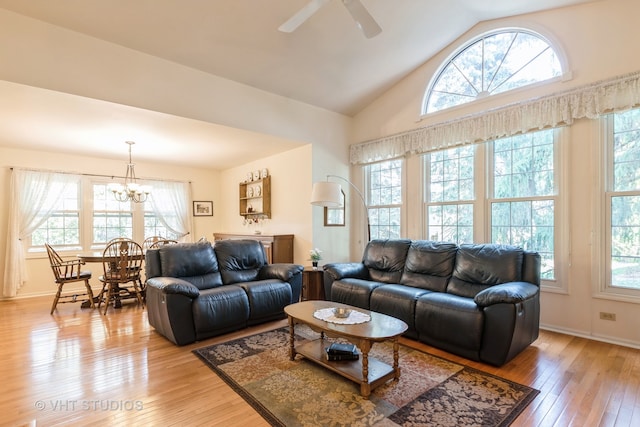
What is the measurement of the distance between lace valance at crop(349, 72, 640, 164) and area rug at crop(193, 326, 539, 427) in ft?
8.89

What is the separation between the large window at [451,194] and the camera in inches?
164

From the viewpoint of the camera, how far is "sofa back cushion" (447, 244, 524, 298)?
3.05m

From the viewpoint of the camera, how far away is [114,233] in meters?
6.05

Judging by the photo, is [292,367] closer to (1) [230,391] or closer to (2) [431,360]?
(1) [230,391]

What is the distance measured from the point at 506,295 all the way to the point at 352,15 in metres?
2.58

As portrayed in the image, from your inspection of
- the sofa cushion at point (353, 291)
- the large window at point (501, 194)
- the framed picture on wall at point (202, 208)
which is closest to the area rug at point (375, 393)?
the sofa cushion at point (353, 291)

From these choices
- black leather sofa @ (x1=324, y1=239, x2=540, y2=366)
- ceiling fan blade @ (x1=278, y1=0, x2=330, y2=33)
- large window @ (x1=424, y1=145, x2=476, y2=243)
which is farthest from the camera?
large window @ (x1=424, y1=145, x2=476, y2=243)

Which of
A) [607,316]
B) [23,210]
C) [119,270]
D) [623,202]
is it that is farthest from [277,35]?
[23,210]

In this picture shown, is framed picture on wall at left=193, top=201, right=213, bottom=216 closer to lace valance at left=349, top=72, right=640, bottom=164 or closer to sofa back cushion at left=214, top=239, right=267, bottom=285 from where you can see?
sofa back cushion at left=214, top=239, right=267, bottom=285

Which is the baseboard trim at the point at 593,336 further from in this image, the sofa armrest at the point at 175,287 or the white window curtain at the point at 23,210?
the white window curtain at the point at 23,210

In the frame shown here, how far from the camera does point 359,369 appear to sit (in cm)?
224

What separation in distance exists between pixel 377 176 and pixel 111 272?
14.2ft

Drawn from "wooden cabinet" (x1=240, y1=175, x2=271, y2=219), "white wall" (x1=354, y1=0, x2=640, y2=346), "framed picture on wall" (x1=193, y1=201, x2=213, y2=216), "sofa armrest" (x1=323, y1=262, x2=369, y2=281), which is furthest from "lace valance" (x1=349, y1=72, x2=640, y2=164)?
"framed picture on wall" (x1=193, y1=201, x2=213, y2=216)

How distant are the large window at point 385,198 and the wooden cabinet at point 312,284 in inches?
53.7
